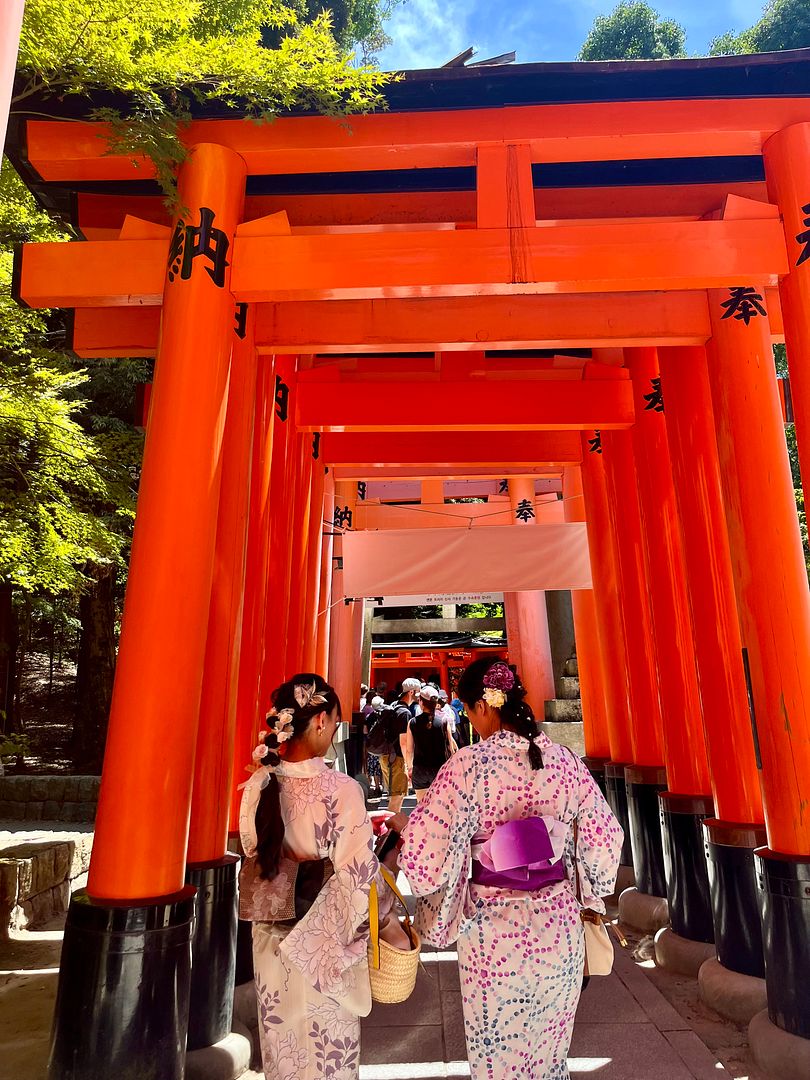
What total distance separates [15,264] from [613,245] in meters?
3.21

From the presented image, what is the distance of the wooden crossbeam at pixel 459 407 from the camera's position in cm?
625

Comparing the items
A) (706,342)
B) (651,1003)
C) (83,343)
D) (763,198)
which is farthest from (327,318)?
(651,1003)

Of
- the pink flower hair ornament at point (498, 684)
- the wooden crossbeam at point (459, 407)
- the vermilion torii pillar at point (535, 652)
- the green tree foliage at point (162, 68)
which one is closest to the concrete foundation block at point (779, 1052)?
the pink flower hair ornament at point (498, 684)

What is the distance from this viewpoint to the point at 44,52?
10.6ft

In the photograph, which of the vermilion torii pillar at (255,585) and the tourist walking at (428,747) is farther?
the tourist walking at (428,747)

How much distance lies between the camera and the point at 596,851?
2.60 m

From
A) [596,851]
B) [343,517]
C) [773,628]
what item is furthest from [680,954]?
[343,517]

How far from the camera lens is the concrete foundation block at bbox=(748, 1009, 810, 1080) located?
3166 millimetres

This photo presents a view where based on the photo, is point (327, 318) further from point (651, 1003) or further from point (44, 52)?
point (651, 1003)

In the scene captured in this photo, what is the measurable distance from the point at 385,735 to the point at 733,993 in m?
5.98

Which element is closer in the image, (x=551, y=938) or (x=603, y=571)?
(x=551, y=938)

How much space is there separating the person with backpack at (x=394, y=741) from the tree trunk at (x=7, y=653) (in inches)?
211

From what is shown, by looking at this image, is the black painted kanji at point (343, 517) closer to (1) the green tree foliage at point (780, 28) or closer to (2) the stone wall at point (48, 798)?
(2) the stone wall at point (48, 798)

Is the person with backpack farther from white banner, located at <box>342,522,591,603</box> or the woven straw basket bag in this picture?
the woven straw basket bag
